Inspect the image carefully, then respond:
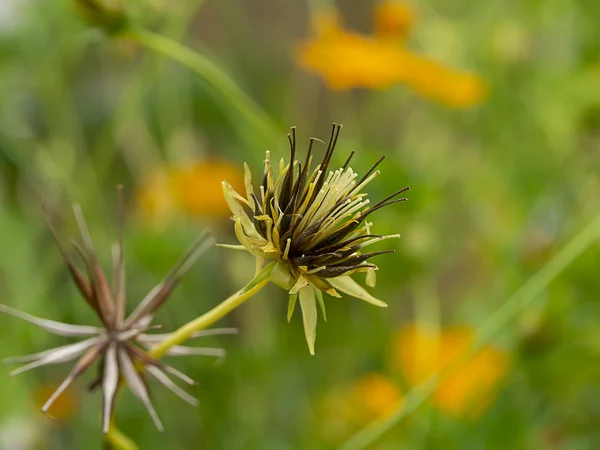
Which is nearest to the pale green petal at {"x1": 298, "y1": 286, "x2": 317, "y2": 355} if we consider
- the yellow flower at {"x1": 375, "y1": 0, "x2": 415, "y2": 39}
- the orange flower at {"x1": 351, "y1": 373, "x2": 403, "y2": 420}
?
the orange flower at {"x1": 351, "y1": 373, "x2": 403, "y2": 420}

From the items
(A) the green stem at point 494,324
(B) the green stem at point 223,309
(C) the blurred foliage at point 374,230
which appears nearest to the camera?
(B) the green stem at point 223,309

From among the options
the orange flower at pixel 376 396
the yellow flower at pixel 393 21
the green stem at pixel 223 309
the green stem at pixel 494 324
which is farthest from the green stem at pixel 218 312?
the yellow flower at pixel 393 21

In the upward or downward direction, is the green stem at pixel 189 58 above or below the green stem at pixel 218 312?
above

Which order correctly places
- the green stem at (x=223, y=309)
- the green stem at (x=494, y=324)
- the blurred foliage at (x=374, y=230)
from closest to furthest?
the green stem at (x=223, y=309), the green stem at (x=494, y=324), the blurred foliage at (x=374, y=230)

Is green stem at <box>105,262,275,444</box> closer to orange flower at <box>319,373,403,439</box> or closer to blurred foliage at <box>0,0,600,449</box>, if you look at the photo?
blurred foliage at <box>0,0,600,449</box>

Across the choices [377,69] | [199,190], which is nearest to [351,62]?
[377,69]

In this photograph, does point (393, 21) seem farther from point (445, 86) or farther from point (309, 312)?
point (309, 312)

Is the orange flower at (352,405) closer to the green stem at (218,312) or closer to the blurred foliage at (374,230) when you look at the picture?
the blurred foliage at (374,230)
